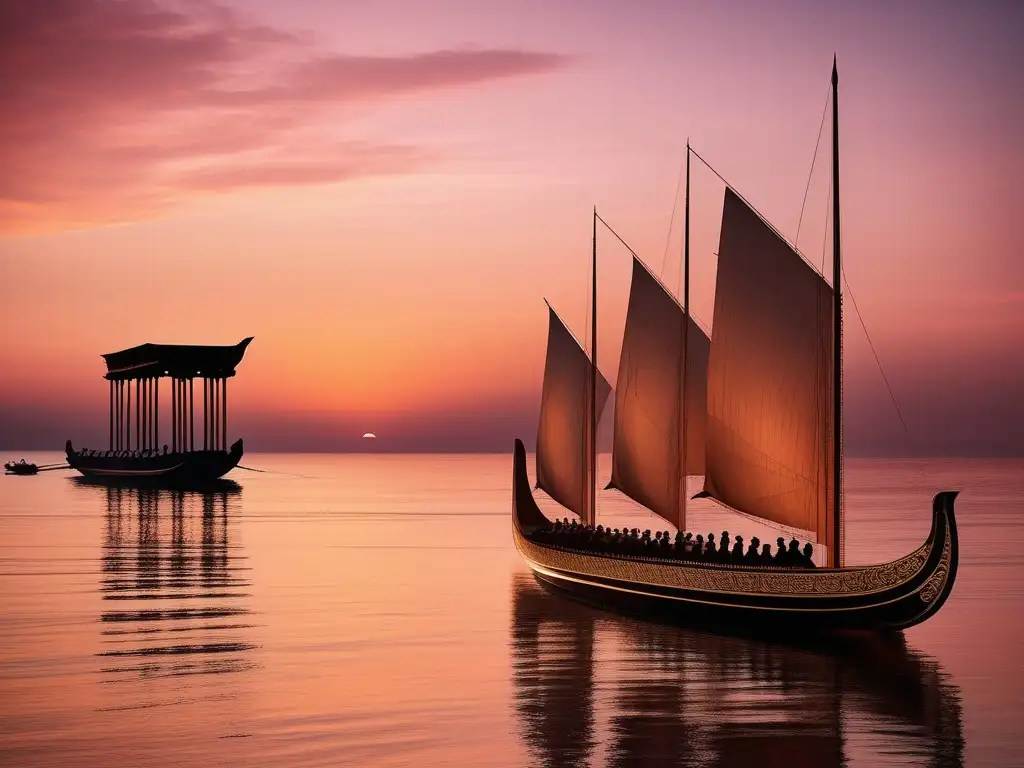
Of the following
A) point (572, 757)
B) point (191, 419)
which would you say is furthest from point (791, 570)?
point (191, 419)

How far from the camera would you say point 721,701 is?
2844cm

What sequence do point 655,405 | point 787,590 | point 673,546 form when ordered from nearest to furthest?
point 787,590, point 673,546, point 655,405

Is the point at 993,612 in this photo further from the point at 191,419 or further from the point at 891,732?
the point at 191,419

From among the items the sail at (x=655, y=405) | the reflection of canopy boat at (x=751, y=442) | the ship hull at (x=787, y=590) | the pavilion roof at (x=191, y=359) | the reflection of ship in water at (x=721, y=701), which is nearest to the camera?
the reflection of ship in water at (x=721, y=701)

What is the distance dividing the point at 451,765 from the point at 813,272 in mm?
20581

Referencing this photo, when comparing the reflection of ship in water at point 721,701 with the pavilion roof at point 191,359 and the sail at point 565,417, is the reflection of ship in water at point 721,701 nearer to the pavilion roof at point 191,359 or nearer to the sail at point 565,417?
the sail at point 565,417

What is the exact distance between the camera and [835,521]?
37.7 metres

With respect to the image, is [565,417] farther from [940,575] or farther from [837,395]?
[940,575]

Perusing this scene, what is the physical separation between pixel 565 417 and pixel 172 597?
17784mm

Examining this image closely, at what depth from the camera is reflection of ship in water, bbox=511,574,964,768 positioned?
78.1 feet

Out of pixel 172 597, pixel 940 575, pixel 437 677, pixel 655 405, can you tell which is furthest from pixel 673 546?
pixel 172 597

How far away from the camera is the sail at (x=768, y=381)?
38.4m

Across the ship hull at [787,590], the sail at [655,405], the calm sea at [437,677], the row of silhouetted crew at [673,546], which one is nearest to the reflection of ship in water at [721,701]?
the calm sea at [437,677]

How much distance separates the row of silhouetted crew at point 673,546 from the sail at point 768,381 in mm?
1581
